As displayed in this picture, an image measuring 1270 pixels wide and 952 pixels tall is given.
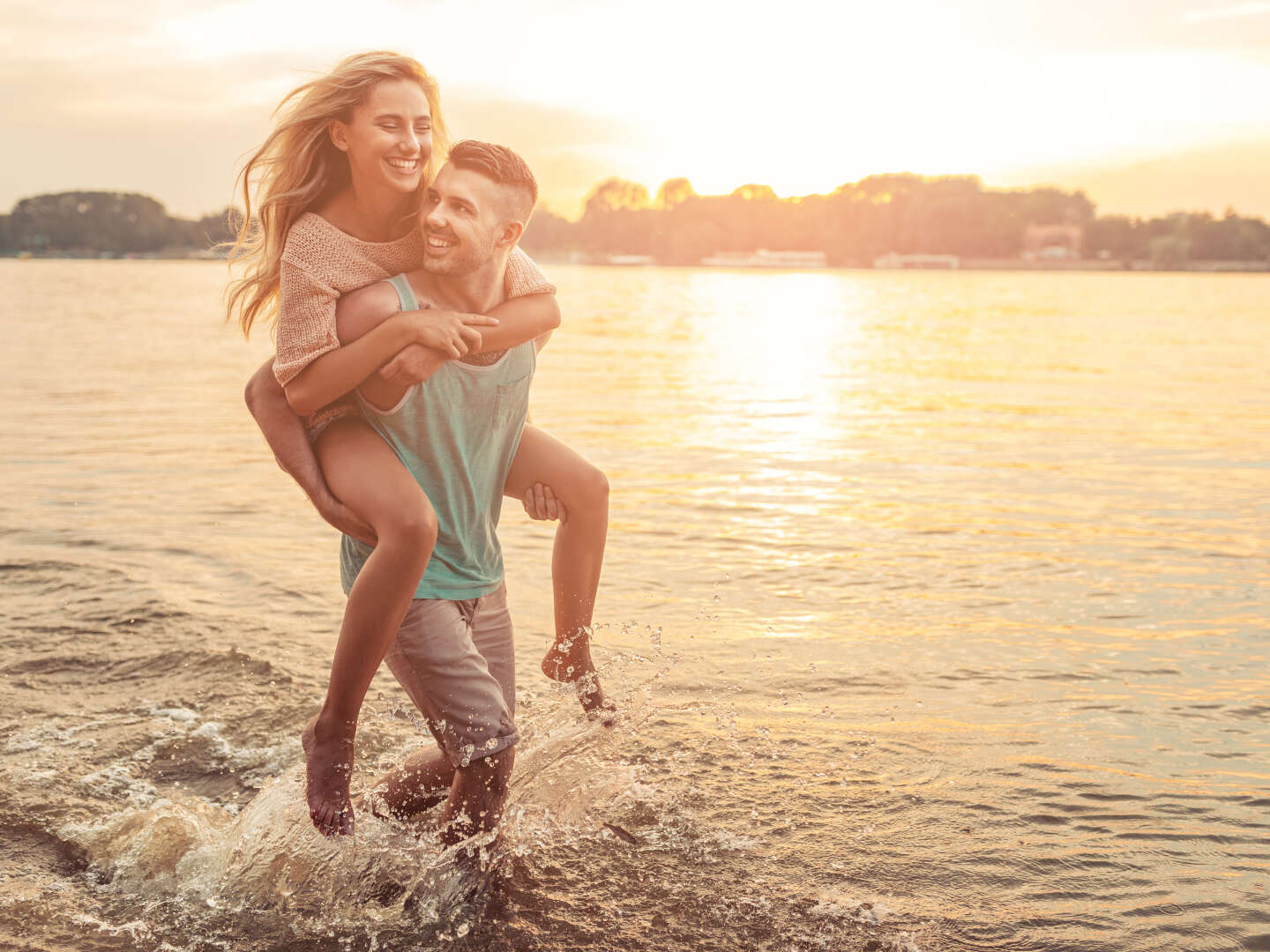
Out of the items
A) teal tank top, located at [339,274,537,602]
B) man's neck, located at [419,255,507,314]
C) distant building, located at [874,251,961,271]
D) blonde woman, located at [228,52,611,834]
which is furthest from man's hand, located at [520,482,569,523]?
distant building, located at [874,251,961,271]

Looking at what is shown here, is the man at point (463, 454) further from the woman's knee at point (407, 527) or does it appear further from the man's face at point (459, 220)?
the woman's knee at point (407, 527)

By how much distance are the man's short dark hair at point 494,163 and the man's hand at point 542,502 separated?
3.25ft

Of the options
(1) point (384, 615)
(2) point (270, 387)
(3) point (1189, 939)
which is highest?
(2) point (270, 387)

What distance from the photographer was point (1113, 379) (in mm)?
23953

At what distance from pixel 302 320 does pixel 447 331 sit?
1.31 feet

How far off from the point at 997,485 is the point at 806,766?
7.60m

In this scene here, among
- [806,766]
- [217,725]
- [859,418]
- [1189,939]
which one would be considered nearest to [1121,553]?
[806,766]

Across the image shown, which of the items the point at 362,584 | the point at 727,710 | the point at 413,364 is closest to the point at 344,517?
the point at 362,584

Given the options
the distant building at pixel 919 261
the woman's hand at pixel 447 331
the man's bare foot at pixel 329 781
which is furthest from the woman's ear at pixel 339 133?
the distant building at pixel 919 261

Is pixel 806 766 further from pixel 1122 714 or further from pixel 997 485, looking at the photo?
pixel 997 485

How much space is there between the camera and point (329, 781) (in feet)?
11.6

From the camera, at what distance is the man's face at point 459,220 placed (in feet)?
10.9

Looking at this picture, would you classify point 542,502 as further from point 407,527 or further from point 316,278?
point 316,278

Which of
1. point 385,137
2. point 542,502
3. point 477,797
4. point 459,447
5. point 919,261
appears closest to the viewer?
point 385,137
